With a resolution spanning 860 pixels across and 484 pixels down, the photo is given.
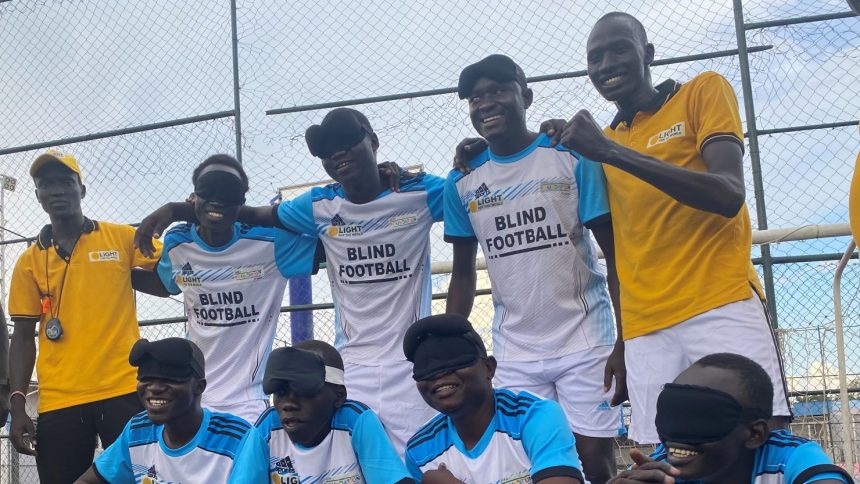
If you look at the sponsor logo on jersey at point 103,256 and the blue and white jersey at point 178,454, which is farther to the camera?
the sponsor logo on jersey at point 103,256

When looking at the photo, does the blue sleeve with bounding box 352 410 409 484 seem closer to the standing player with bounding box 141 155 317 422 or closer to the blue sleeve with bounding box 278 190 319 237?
the standing player with bounding box 141 155 317 422

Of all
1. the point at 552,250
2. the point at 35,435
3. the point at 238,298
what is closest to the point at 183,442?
the point at 238,298

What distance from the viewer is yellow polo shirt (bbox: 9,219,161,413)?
4.34m

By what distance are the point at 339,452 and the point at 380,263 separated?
0.93 m

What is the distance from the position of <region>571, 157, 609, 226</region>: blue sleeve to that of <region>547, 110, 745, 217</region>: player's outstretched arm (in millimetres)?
442

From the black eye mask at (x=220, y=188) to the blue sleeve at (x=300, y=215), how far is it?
225 millimetres

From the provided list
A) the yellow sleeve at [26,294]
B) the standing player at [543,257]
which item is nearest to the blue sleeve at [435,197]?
the standing player at [543,257]

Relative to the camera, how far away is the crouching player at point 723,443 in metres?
2.24

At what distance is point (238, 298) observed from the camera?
13.7ft

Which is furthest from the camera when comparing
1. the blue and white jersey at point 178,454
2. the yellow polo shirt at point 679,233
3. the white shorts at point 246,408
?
the white shorts at point 246,408

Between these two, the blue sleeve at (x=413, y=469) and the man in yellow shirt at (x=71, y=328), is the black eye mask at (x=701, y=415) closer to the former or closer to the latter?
the blue sleeve at (x=413, y=469)

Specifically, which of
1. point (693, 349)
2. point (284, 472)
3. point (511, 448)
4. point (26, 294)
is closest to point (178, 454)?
point (284, 472)

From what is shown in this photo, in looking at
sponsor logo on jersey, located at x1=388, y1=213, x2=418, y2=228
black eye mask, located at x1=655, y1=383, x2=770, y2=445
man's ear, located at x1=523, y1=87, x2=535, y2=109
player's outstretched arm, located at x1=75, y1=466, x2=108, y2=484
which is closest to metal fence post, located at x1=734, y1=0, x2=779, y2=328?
man's ear, located at x1=523, y1=87, x2=535, y2=109

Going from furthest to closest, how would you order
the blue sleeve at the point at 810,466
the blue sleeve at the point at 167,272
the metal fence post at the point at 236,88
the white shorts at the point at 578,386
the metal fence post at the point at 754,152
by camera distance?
1. the metal fence post at the point at 236,88
2. the metal fence post at the point at 754,152
3. the blue sleeve at the point at 167,272
4. the white shorts at the point at 578,386
5. the blue sleeve at the point at 810,466
